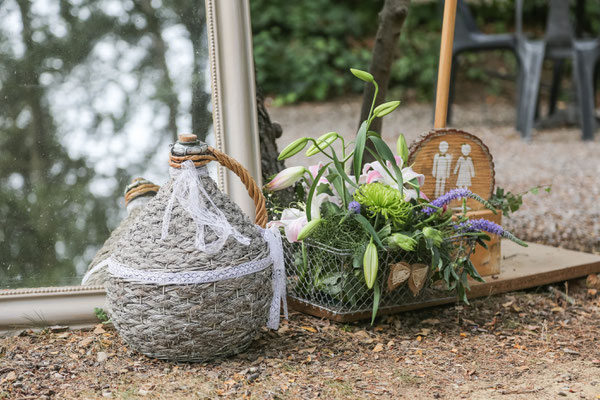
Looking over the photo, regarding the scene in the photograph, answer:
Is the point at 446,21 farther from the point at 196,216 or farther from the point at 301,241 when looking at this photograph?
the point at 196,216

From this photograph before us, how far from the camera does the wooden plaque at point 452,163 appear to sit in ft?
8.16

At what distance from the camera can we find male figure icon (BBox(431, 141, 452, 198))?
2502 mm

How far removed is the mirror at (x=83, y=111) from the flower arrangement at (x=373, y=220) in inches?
22.5

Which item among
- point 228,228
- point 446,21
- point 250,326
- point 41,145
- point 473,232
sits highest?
point 446,21

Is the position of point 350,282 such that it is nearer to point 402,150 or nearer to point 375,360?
point 375,360

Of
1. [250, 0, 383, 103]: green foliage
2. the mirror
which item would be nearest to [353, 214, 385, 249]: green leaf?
the mirror

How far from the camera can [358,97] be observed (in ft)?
31.2

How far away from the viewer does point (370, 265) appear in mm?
2068

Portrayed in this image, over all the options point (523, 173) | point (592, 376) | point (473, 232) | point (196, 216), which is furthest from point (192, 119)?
point (523, 173)

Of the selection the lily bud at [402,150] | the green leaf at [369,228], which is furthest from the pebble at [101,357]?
the lily bud at [402,150]

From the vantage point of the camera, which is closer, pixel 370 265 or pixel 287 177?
pixel 370 265

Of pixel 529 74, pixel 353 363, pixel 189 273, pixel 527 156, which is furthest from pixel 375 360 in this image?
pixel 529 74

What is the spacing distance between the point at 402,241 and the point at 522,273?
0.84 meters

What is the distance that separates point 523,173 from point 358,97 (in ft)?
14.3
